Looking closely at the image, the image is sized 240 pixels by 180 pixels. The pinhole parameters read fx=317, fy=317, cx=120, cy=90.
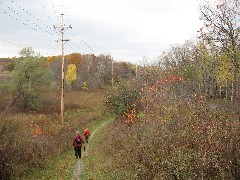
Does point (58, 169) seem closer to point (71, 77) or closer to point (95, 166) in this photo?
point (95, 166)

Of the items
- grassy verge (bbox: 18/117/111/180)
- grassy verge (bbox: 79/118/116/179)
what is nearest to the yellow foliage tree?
grassy verge (bbox: 79/118/116/179)

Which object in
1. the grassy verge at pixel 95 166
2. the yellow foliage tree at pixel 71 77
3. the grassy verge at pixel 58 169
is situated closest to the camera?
the grassy verge at pixel 95 166

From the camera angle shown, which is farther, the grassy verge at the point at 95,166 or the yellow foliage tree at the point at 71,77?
the yellow foliage tree at the point at 71,77

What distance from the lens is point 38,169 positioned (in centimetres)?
1880

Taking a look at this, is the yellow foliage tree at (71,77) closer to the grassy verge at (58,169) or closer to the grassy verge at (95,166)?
the grassy verge at (95,166)

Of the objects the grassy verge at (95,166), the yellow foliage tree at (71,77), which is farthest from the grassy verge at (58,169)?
the yellow foliage tree at (71,77)

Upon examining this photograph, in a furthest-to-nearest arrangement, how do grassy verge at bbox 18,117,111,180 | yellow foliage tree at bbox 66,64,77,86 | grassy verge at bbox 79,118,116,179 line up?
yellow foliage tree at bbox 66,64,77,86
grassy verge at bbox 18,117,111,180
grassy verge at bbox 79,118,116,179

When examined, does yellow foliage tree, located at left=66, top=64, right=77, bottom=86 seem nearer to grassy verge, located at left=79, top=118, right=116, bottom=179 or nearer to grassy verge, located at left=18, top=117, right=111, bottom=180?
grassy verge, located at left=79, top=118, right=116, bottom=179

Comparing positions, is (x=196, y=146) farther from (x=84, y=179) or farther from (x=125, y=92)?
(x=125, y=92)

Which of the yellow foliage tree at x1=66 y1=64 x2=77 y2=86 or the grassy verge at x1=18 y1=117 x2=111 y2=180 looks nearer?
the grassy verge at x1=18 y1=117 x2=111 y2=180

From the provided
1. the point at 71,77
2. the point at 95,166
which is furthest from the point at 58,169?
the point at 71,77

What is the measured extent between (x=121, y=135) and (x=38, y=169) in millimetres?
5869

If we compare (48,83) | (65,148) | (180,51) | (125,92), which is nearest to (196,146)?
(65,148)

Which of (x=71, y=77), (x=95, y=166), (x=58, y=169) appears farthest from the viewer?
(x=71, y=77)
